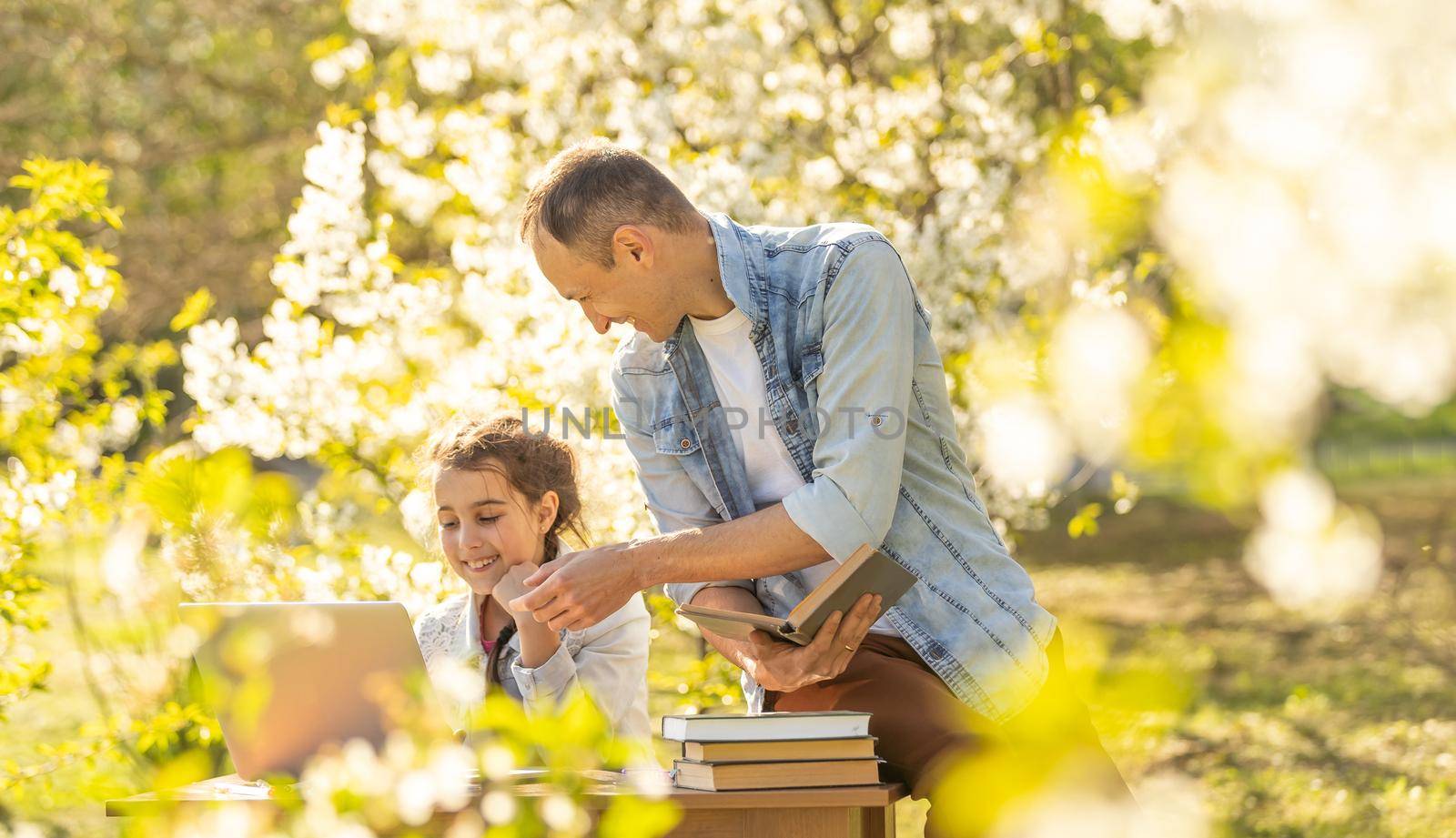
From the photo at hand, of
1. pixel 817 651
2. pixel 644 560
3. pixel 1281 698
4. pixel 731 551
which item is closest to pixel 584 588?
pixel 644 560

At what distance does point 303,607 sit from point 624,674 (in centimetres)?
93

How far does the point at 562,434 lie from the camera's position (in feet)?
14.3

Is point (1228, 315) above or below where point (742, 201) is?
below

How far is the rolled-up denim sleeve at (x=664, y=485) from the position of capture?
289 cm

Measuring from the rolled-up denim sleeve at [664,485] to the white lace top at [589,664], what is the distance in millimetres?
238

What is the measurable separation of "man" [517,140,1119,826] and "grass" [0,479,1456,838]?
382 mm

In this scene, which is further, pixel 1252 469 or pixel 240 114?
pixel 240 114

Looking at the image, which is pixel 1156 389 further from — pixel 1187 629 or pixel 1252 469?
pixel 1187 629

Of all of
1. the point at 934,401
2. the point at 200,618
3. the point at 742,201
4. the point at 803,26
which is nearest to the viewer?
the point at 200,618

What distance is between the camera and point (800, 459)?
8.96 ft

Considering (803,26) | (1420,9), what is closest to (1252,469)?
(1420,9)

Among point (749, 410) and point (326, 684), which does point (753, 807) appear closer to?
point (326, 684)

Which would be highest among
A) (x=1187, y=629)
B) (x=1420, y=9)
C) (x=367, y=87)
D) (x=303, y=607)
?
(x=367, y=87)

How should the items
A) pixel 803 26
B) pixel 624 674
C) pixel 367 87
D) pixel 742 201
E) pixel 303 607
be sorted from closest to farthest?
pixel 303 607 → pixel 624 674 → pixel 742 201 → pixel 803 26 → pixel 367 87
